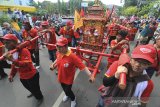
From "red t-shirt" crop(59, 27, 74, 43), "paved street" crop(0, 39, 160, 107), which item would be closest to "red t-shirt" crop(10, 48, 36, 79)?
"paved street" crop(0, 39, 160, 107)

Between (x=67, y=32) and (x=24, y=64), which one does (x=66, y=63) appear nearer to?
(x=24, y=64)

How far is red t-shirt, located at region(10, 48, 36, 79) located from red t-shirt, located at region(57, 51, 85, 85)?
62cm

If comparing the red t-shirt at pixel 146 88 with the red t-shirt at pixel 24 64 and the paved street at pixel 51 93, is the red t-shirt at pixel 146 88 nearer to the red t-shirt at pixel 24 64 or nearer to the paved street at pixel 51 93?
the red t-shirt at pixel 24 64

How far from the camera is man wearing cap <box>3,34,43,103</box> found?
3056 mm

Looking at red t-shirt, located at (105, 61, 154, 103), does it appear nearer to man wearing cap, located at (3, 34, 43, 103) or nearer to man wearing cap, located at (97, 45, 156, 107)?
man wearing cap, located at (97, 45, 156, 107)

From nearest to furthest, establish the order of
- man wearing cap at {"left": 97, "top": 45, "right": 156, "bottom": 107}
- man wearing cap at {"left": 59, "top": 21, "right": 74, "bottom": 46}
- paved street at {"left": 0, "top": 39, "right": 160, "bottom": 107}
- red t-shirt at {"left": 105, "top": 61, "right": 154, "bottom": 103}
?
man wearing cap at {"left": 97, "top": 45, "right": 156, "bottom": 107} → red t-shirt at {"left": 105, "top": 61, "right": 154, "bottom": 103} → paved street at {"left": 0, "top": 39, "right": 160, "bottom": 107} → man wearing cap at {"left": 59, "top": 21, "right": 74, "bottom": 46}

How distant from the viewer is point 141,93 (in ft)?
5.89

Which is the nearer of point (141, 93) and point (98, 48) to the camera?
point (141, 93)

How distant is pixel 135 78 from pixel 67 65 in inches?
68.4

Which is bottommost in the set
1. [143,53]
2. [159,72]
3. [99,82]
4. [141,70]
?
[99,82]

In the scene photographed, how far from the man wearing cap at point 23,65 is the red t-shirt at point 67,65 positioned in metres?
0.65

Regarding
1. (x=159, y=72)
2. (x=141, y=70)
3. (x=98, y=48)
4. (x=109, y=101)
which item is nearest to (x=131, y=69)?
(x=141, y=70)

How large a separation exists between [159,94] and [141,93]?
135 inches

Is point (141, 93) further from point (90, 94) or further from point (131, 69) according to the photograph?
point (90, 94)
